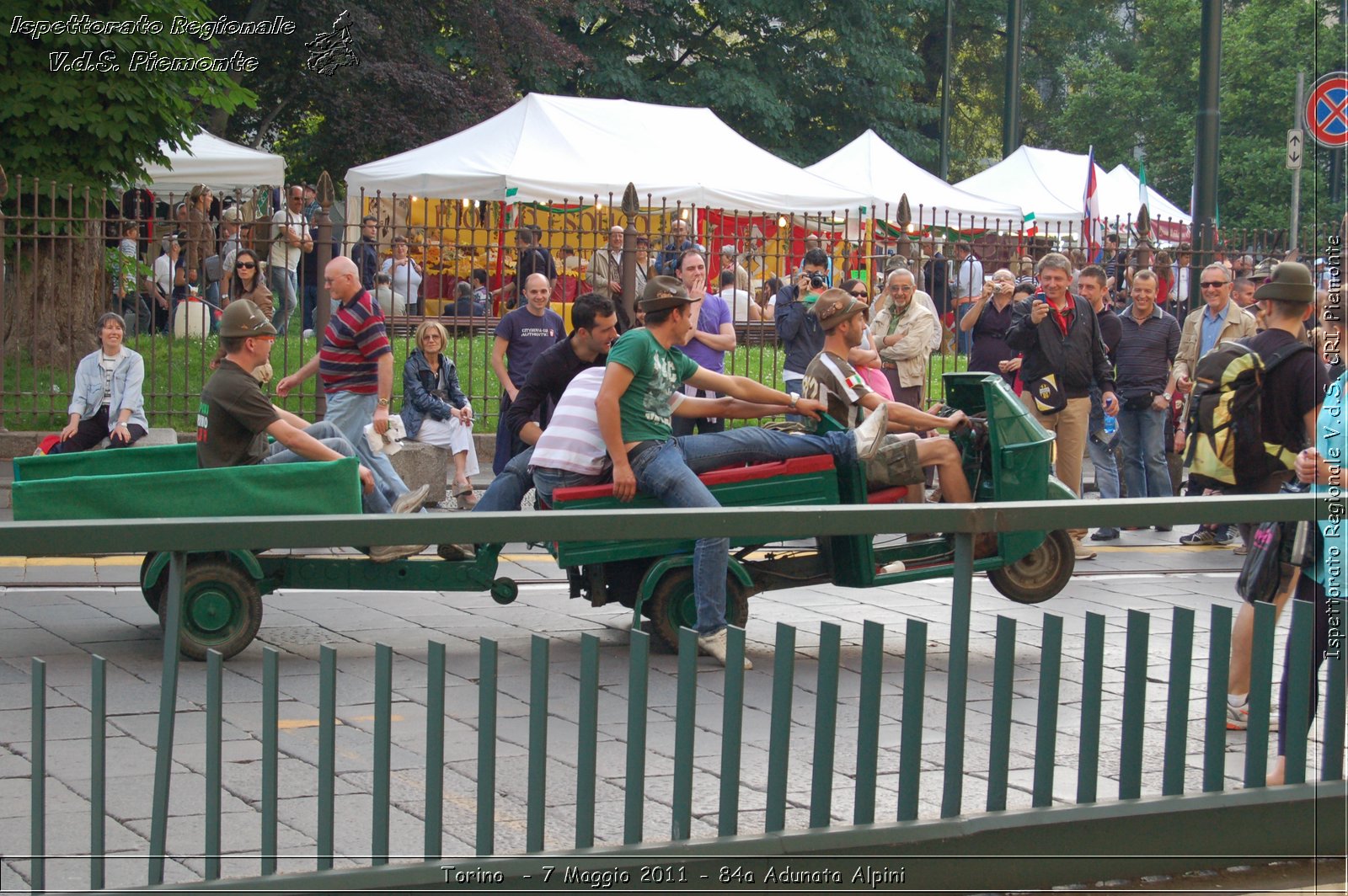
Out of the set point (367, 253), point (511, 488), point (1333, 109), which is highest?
point (1333, 109)

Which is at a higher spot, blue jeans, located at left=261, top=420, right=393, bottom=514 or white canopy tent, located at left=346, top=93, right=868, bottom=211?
white canopy tent, located at left=346, top=93, right=868, bottom=211

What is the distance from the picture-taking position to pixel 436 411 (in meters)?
11.7

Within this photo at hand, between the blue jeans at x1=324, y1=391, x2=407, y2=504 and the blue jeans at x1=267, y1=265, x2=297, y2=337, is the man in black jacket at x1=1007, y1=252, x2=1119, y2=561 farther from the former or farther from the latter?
the blue jeans at x1=267, y1=265, x2=297, y2=337

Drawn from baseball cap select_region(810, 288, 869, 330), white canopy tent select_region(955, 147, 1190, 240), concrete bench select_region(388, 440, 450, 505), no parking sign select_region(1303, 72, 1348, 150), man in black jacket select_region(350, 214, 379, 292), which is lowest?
concrete bench select_region(388, 440, 450, 505)

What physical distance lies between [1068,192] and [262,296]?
74.2 ft

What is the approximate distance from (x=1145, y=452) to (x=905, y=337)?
2153 millimetres

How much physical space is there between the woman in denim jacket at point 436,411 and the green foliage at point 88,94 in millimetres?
5736

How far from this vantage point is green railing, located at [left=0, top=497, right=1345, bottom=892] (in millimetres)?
3115

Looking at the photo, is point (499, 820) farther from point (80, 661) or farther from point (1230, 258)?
point (1230, 258)

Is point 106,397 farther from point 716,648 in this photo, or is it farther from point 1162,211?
point 1162,211

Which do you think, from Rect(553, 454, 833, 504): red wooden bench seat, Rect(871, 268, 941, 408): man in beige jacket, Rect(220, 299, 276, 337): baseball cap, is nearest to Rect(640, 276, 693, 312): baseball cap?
Rect(553, 454, 833, 504): red wooden bench seat

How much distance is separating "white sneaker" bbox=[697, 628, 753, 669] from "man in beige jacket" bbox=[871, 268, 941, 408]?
8.87 metres

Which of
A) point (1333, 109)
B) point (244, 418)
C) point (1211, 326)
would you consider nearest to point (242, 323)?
point (244, 418)

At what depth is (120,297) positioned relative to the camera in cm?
1370
